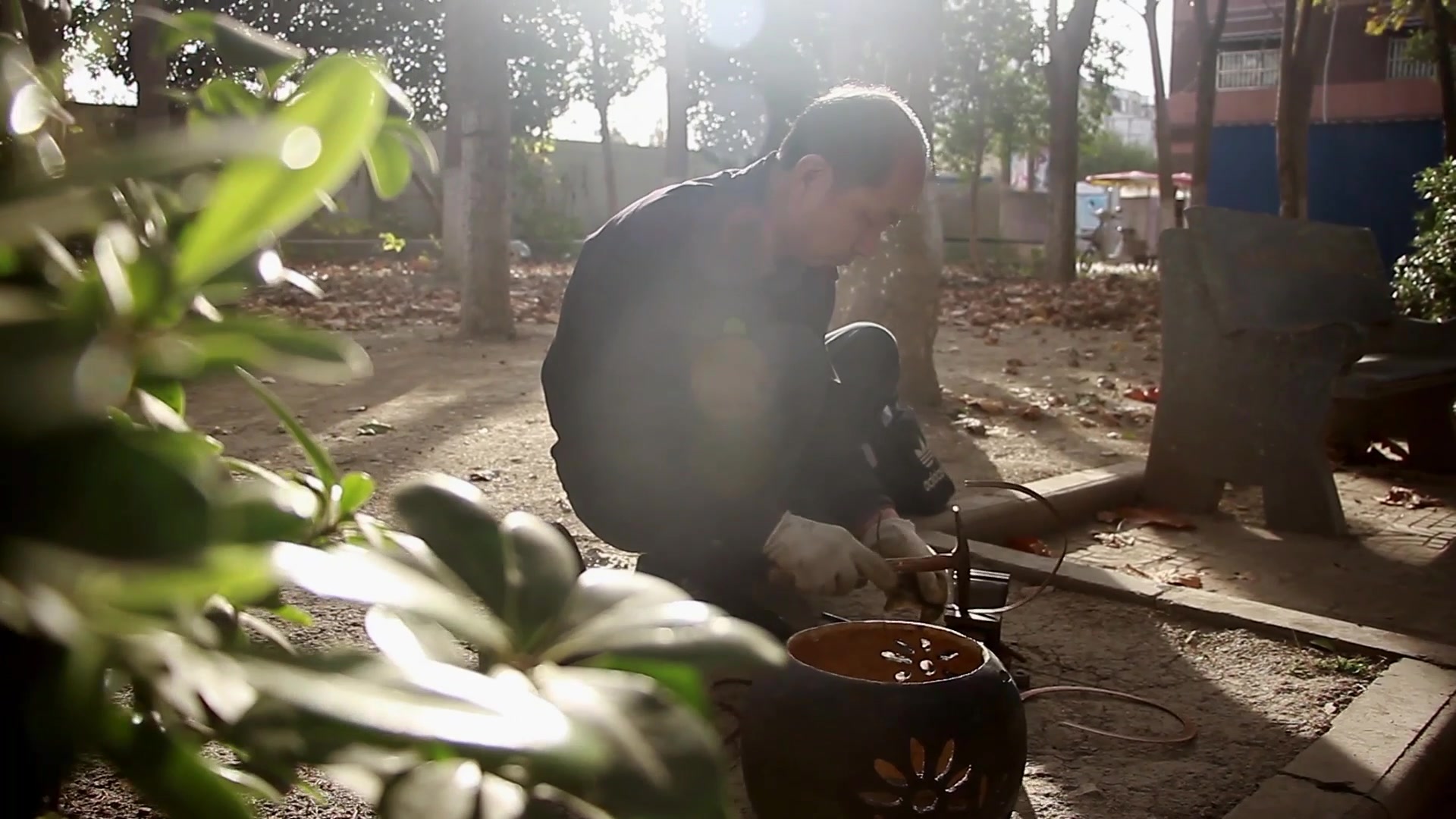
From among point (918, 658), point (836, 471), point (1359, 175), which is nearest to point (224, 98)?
point (918, 658)

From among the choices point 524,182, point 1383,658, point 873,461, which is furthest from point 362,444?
point 524,182

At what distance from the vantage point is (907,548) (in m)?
2.78

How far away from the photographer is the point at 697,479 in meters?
2.82

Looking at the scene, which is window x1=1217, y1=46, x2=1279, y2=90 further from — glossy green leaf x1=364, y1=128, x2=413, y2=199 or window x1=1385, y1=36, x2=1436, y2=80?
glossy green leaf x1=364, y1=128, x2=413, y2=199

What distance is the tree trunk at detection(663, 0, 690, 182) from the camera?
41.0 ft

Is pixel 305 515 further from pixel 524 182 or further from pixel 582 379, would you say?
pixel 524 182

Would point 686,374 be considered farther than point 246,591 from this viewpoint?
Yes

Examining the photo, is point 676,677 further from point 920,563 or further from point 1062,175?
point 1062,175

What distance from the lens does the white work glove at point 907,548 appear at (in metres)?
2.53

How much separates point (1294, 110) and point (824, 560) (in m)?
13.2

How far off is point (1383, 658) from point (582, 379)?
6.92ft

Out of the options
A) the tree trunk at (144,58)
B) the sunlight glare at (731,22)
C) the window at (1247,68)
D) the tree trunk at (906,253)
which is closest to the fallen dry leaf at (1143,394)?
the tree trunk at (906,253)

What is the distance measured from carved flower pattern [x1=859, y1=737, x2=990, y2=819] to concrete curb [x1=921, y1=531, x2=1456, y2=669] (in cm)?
175

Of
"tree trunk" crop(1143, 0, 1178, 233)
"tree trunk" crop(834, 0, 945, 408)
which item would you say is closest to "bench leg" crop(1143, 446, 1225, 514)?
"tree trunk" crop(834, 0, 945, 408)
